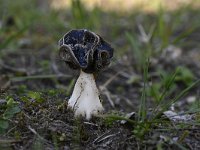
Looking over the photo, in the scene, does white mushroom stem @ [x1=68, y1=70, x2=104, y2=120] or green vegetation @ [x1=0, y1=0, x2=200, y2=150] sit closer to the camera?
green vegetation @ [x1=0, y1=0, x2=200, y2=150]

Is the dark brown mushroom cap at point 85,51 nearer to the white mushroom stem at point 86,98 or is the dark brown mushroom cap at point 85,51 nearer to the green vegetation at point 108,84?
the white mushroom stem at point 86,98

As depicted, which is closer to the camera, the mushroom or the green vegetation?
the green vegetation

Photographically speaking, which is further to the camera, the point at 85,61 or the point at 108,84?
the point at 108,84

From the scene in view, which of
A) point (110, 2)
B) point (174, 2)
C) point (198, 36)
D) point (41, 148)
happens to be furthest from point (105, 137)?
point (174, 2)

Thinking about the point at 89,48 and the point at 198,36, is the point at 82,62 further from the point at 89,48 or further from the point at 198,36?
the point at 198,36

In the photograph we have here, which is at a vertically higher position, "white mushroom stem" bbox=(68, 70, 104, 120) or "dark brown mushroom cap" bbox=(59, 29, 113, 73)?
"dark brown mushroom cap" bbox=(59, 29, 113, 73)

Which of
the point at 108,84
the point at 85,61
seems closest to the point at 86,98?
the point at 85,61

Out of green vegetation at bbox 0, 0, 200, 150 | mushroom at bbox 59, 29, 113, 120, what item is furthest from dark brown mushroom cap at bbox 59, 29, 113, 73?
green vegetation at bbox 0, 0, 200, 150

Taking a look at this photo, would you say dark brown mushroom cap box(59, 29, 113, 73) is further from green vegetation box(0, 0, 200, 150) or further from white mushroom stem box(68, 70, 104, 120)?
green vegetation box(0, 0, 200, 150)

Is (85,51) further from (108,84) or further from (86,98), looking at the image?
(108,84)
